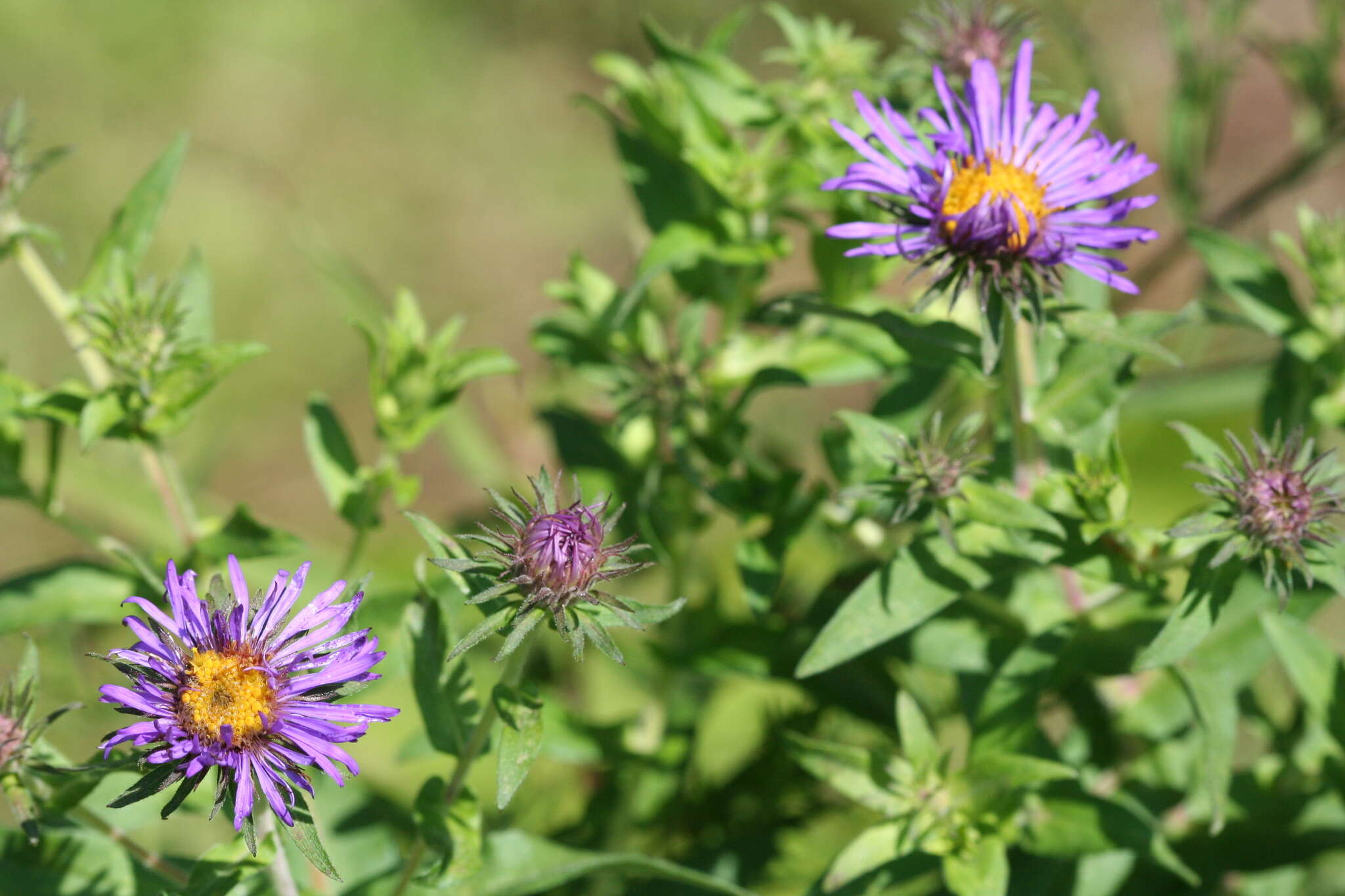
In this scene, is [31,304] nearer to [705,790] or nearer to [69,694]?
[69,694]

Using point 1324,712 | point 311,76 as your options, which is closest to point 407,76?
point 311,76

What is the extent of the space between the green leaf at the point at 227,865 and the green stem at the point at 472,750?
0.16 meters

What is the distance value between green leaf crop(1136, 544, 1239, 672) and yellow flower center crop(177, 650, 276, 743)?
87 centimetres

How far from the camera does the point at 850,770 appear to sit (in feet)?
4.92

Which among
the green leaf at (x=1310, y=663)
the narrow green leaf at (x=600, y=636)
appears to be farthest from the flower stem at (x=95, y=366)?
the green leaf at (x=1310, y=663)

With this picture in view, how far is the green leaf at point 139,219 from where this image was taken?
1538 millimetres

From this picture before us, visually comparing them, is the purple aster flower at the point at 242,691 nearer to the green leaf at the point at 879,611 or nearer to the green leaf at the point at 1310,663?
the green leaf at the point at 879,611

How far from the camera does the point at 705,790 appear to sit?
1984mm

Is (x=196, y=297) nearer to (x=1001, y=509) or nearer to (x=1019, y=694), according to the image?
(x=1001, y=509)

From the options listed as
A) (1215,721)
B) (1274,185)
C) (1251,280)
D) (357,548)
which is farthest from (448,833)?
(1274,185)

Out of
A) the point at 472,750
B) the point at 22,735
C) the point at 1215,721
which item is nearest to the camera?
the point at 22,735

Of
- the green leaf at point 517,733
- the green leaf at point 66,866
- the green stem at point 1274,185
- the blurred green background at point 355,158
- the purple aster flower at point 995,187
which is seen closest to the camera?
the green leaf at point 517,733

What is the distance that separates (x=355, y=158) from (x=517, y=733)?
3461 millimetres

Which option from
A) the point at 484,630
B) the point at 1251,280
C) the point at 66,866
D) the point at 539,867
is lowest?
the point at 66,866
